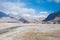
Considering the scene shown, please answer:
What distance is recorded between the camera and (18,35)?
2143mm

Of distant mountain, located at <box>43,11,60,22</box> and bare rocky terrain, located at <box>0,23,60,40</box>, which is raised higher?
distant mountain, located at <box>43,11,60,22</box>

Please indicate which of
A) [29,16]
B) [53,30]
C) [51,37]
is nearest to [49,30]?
[53,30]

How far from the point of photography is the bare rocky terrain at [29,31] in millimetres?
2090

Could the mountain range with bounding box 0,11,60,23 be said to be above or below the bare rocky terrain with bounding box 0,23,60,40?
above

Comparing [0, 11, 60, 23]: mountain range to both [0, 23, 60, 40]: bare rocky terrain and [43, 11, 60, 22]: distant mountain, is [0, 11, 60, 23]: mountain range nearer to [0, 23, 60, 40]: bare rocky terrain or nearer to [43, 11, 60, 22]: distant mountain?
[43, 11, 60, 22]: distant mountain

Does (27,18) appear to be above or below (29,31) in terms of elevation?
above

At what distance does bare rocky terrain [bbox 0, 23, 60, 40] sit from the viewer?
6.86 ft

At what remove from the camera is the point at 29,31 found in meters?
2.28

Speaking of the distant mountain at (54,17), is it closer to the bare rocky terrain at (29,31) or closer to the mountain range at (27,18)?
the mountain range at (27,18)

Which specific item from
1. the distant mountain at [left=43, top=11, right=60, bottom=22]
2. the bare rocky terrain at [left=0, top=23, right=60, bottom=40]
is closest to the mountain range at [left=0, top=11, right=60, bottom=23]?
the distant mountain at [left=43, top=11, right=60, bottom=22]

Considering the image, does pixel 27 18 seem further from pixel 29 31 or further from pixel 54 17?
pixel 54 17

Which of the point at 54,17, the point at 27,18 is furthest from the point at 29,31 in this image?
the point at 54,17

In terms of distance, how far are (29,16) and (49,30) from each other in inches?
20.4

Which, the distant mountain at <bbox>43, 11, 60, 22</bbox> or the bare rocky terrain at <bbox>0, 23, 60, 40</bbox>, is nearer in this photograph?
the bare rocky terrain at <bbox>0, 23, 60, 40</bbox>
